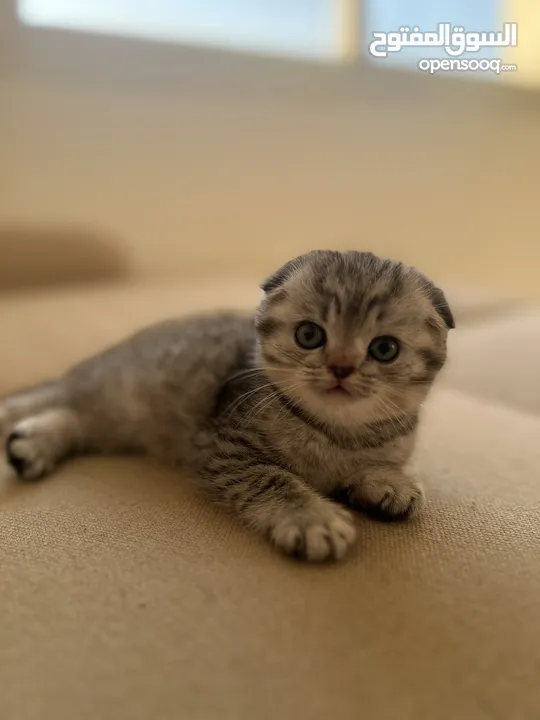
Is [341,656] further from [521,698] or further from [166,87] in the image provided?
[166,87]

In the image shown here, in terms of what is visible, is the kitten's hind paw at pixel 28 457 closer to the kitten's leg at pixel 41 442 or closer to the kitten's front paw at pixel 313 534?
the kitten's leg at pixel 41 442

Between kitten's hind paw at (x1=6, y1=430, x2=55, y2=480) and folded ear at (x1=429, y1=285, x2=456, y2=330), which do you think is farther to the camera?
kitten's hind paw at (x1=6, y1=430, x2=55, y2=480)

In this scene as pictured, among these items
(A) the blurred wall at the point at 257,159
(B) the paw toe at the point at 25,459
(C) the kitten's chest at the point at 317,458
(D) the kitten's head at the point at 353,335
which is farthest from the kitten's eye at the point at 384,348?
(A) the blurred wall at the point at 257,159

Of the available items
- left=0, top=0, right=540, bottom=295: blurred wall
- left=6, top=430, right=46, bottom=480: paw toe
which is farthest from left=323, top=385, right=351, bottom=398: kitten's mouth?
left=0, top=0, right=540, bottom=295: blurred wall

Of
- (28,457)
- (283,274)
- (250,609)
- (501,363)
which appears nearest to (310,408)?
(283,274)

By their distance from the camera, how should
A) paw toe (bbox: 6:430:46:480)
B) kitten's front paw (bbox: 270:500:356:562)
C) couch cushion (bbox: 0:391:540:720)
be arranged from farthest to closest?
paw toe (bbox: 6:430:46:480)
kitten's front paw (bbox: 270:500:356:562)
couch cushion (bbox: 0:391:540:720)

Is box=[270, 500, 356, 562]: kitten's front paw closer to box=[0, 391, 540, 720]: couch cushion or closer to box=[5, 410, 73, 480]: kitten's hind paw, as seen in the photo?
box=[0, 391, 540, 720]: couch cushion

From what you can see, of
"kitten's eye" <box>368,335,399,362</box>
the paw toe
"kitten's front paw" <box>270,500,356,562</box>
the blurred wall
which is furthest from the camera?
the blurred wall
